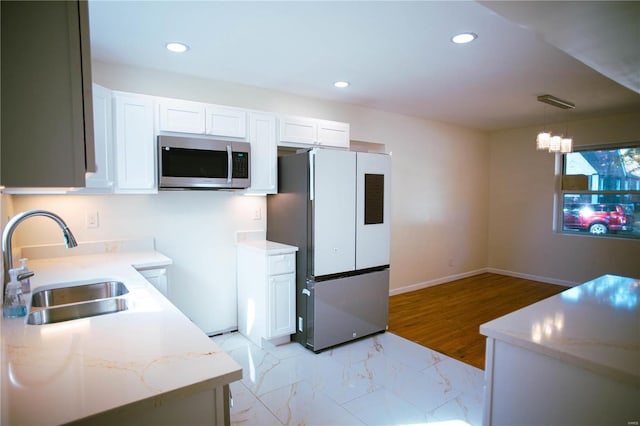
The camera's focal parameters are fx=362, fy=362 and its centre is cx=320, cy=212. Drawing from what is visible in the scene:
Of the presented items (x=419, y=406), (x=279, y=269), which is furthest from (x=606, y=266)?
(x=279, y=269)

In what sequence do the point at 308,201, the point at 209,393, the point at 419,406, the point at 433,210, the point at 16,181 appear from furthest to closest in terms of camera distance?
the point at 433,210, the point at 308,201, the point at 419,406, the point at 209,393, the point at 16,181

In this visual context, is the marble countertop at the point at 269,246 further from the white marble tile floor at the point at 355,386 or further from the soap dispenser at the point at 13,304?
the soap dispenser at the point at 13,304

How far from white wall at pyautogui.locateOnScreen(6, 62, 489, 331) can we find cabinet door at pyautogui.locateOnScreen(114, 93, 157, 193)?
373mm

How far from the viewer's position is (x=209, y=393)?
1029mm

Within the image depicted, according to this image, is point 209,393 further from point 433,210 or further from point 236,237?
point 433,210

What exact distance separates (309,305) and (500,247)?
14.6 feet

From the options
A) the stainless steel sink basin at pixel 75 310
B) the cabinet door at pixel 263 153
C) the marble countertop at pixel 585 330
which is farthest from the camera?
the cabinet door at pixel 263 153

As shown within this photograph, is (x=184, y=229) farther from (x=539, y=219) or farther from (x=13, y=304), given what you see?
(x=539, y=219)

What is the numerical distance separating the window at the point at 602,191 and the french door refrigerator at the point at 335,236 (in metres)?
3.63

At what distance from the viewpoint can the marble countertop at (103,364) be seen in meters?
0.87

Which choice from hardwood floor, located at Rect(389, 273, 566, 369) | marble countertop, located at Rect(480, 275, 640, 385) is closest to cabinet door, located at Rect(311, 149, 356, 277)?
hardwood floor, located at Rect(389, 273, 566, 369)

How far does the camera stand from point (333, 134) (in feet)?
12.2

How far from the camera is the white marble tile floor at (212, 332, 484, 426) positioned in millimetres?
2225

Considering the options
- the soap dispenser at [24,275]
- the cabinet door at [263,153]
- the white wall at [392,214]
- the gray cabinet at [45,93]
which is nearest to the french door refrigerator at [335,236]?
the cabinet door at [263,153]
